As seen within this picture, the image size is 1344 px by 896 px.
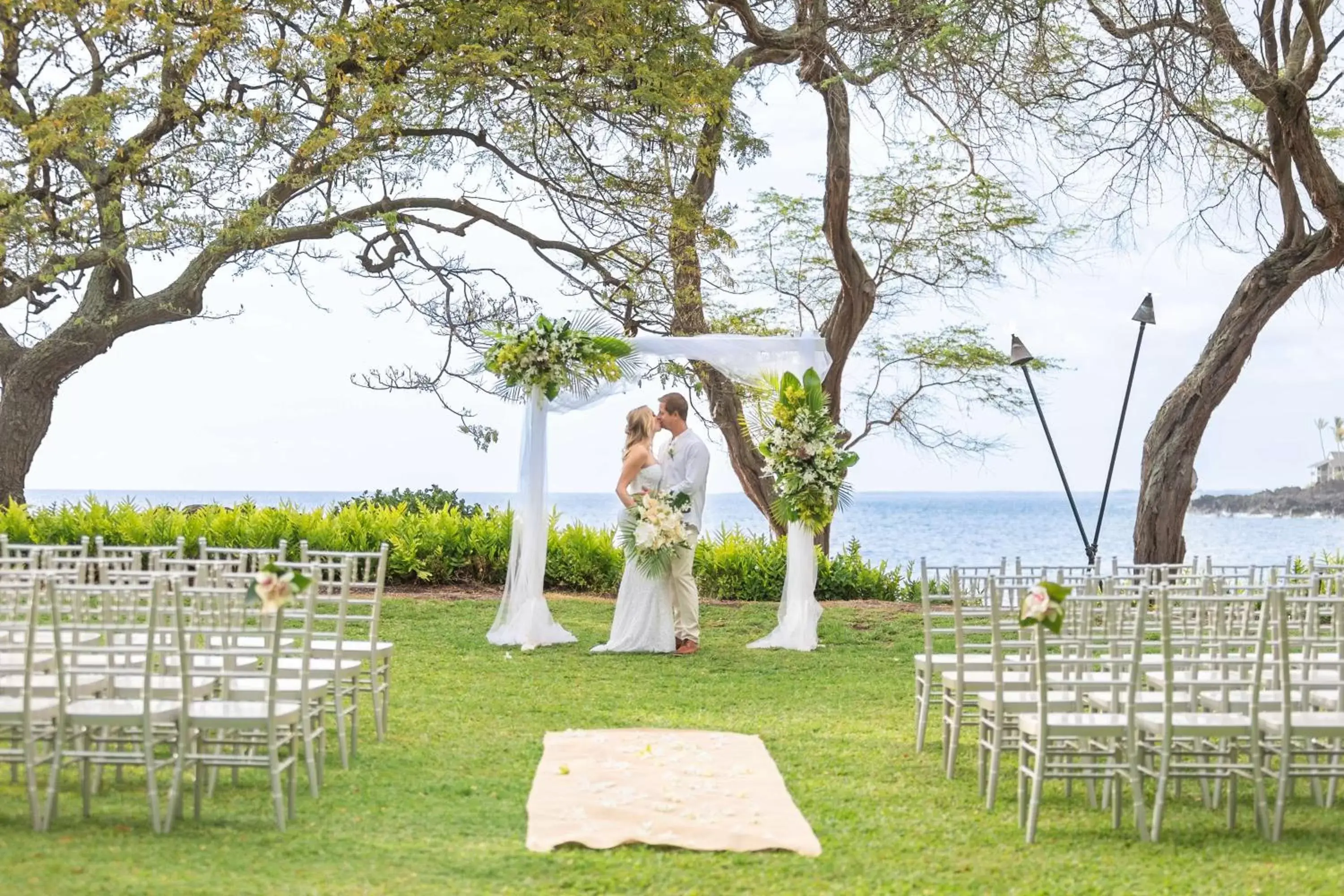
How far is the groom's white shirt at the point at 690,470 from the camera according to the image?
30.4 ft

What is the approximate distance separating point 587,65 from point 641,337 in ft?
12.7

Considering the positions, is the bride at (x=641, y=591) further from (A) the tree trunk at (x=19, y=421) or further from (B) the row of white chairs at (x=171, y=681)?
(A) the tree trunk at (x=19, y=421)

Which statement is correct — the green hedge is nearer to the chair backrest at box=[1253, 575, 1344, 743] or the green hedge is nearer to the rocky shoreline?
the chair backrest at box=[1253, 575, 1344, 743]

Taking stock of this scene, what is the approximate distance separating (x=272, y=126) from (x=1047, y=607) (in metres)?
10.2

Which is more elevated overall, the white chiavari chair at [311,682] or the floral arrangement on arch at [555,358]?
the floral arrangement on arch at [555,358]

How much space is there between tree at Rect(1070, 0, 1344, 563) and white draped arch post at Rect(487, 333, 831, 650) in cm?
384

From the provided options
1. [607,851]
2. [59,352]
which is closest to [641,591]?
[607,851]

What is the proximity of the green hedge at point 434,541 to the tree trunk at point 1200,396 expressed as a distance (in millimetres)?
2849

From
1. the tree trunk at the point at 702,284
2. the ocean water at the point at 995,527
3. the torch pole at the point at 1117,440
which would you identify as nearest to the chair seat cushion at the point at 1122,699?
the torch pole at the point at 1117,440

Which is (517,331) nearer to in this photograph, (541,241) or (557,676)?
(557,676)

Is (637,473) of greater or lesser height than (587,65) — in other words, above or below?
below

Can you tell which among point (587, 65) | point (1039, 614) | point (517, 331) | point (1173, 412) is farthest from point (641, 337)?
point (1173, 412)

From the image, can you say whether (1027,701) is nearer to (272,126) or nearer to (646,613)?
(646,613)

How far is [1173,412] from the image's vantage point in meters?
13.8
